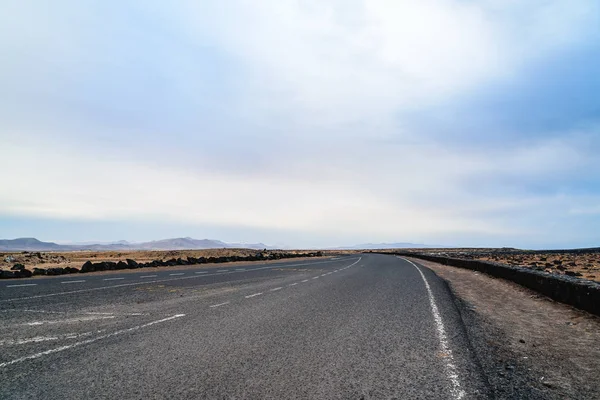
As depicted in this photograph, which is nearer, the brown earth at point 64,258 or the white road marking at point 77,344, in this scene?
the white road marking at point 77,344

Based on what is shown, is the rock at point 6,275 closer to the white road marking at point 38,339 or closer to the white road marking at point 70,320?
the white road marking at point 70,320

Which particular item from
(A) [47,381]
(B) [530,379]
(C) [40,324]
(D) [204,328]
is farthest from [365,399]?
(C) [40,324]

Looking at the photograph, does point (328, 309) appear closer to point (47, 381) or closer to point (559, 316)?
point (559, 316)

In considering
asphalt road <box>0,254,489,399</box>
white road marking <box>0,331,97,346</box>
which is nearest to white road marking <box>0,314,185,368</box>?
asphalt road <box>0,254,489,399</box>

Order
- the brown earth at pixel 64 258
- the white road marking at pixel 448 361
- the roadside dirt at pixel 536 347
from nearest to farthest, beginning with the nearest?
the white road marking at pixel 448 361 → the roadside dirt at pixel 536 347 → the brown earth at pixel 64 258

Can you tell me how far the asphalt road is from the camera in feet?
14.0

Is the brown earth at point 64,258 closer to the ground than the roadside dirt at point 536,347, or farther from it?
farther from it

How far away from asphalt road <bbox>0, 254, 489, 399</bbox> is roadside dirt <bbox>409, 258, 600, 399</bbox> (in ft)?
1.10

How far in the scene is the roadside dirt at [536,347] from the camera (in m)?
4.51

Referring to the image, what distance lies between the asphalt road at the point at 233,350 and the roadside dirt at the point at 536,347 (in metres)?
0.33

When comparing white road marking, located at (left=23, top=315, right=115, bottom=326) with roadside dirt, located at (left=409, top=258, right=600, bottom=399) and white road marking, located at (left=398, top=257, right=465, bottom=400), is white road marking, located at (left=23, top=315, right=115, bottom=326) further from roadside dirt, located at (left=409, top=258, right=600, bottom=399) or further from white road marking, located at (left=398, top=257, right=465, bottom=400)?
roadside dirt, located at (left=409, top=258, right=600, bottom=399)

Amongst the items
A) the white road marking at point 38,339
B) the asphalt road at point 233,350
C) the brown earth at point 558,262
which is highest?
the brown earth at point 558,262

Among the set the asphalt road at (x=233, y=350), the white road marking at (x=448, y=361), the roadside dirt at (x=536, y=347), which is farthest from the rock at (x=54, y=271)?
the roadside dirt at (x=536, y=347)

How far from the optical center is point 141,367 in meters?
4.96
